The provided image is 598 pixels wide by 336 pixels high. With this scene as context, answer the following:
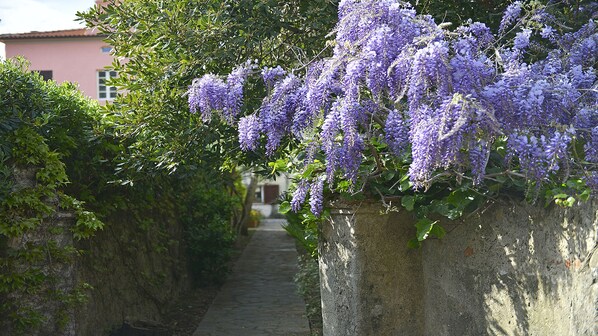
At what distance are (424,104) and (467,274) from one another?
1.31 metres

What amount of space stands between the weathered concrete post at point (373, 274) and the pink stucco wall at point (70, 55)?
28.5m

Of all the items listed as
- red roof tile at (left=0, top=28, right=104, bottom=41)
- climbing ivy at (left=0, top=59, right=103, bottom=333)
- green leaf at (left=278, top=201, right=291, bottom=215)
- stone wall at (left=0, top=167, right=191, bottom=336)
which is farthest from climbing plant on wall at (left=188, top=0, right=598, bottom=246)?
red roof tile at (left=0, top=28, right=104, bottom=41)

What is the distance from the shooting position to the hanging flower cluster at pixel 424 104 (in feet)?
13.0

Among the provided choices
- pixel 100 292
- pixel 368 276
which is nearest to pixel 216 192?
pixel 100 292

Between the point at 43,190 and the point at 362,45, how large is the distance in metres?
3.16

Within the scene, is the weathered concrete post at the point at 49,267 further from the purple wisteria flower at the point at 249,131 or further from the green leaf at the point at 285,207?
the purple wisteria flower at the point at 249,131

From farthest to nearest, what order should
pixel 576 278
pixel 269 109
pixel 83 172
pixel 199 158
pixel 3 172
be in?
pixel 83 172, pixel 199 158, pixel 3 172, pixel 269 109, pixel 576 278

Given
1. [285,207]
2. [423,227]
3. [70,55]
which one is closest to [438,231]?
[423,227]

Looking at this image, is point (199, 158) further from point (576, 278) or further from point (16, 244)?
point (576, 278)

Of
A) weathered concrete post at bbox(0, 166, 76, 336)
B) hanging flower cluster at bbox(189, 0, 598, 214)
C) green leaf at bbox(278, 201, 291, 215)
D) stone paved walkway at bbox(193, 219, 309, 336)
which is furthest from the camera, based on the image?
stone paved walkway at bbox(193, 219, 309, 336)

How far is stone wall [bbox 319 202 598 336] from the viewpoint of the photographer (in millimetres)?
3764

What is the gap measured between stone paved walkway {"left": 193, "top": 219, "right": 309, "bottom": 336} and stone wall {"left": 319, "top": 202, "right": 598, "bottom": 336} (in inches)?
143

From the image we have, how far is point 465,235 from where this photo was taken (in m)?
4.79

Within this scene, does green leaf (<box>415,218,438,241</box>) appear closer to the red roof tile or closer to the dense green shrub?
the dense green shrub
